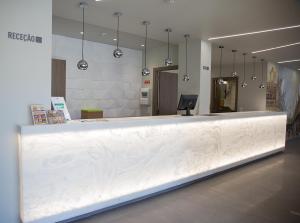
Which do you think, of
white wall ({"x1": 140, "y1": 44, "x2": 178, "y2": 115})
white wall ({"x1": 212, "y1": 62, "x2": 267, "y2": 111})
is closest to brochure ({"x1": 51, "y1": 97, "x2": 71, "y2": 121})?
white wall ({"x1": 140, "y1": 44, "x2": 178, "y2": 115})

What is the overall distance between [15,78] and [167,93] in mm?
6175

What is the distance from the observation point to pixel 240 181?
487 cm

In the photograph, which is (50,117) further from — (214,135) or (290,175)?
(290,175)

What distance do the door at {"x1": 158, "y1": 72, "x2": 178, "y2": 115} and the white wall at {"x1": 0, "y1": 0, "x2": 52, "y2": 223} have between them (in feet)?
18.2

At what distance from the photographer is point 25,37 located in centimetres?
300

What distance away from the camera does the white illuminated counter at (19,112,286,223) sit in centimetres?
290

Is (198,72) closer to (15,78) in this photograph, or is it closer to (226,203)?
(226,203)

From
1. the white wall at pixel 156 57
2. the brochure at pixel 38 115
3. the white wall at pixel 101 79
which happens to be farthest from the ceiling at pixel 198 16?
the brochure at pixel 38 115

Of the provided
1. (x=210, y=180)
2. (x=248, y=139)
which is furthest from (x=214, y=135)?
(x=248, y=139)

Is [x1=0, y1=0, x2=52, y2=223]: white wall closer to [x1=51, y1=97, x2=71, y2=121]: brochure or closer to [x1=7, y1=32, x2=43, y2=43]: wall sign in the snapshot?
[x1=7, y1=32, x2=43, y2=43]: wall sign

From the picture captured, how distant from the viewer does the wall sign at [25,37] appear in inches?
115

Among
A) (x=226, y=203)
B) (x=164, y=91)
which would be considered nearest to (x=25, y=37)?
(x=226, y=203)

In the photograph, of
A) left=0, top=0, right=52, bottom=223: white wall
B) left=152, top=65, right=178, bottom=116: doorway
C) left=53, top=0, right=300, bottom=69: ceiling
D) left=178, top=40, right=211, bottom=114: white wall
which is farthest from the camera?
left=152, top=65, right=178, bottom=116: doorway

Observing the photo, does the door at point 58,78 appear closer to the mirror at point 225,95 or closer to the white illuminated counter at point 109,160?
the white illuminated counter at point 109,160
